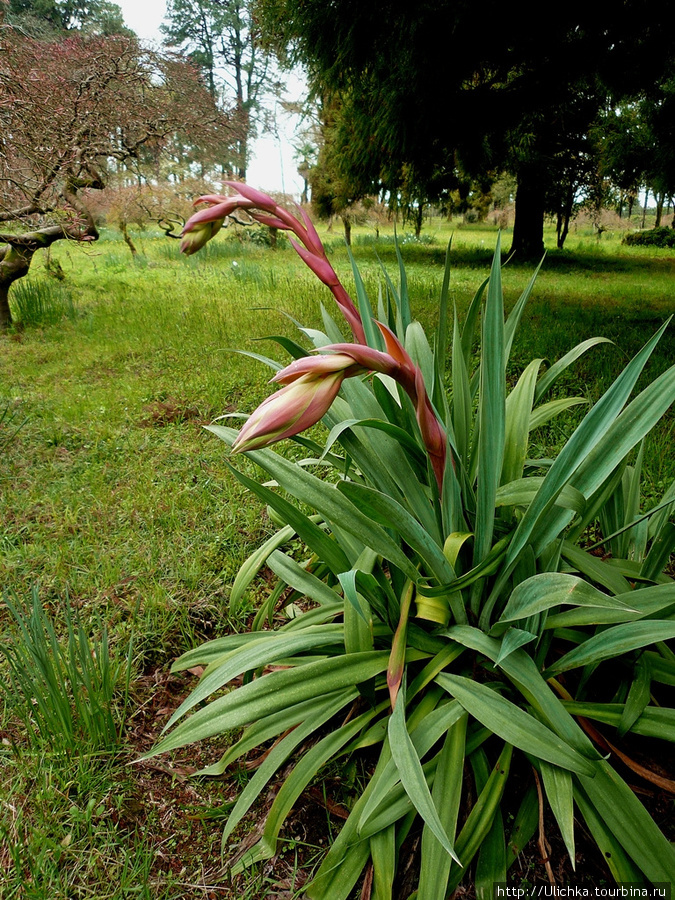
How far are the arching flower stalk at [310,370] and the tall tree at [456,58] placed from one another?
3.52 meters

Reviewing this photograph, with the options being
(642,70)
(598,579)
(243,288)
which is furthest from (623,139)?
(598,579)

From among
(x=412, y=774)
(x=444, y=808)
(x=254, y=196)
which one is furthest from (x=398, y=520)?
(x=254, y=196)

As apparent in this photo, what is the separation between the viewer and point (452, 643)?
1.31 metres

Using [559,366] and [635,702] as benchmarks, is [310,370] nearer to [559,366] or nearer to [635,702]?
[635,702]

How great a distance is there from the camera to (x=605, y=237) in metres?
24.9

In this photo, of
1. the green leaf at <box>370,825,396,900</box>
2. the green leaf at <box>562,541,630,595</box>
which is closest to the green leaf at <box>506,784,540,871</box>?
the green leaf at <box>370,825,396,900</box>

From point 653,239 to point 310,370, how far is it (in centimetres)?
2373

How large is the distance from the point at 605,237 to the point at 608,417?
28.2 metres

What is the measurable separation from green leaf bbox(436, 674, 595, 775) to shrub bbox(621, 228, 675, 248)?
22635 millimetres

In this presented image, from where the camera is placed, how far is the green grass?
1.26m

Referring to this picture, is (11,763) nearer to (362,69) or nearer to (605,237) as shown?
(362,69)

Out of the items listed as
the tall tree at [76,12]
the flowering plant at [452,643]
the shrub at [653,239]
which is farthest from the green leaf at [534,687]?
the tall tree at [76,12]

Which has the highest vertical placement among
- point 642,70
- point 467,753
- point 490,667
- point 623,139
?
point 623,139

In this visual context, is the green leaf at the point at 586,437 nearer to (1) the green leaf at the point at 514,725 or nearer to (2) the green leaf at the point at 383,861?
(1) the green leaf at the point at 514,725
